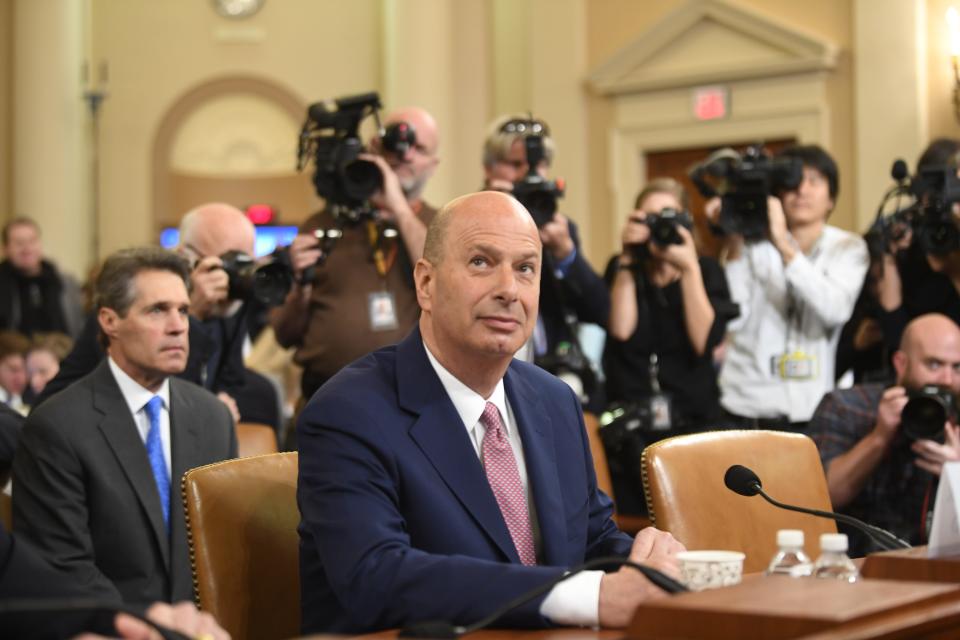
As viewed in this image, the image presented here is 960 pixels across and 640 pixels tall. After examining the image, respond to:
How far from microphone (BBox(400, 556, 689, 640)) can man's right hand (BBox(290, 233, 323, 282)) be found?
2247 millimetres

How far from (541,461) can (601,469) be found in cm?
134

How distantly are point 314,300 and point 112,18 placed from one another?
9.15 m

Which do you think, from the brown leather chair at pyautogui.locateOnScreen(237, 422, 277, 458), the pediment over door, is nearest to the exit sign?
the pediment over door

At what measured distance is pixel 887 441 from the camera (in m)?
3.70

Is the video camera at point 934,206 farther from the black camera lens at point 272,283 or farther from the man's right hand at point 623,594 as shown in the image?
the man's right hand at point 623,594

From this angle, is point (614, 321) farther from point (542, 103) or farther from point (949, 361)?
point (542, 103)

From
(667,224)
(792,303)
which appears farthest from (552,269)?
(792,303)

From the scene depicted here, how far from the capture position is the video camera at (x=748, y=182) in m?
4.48

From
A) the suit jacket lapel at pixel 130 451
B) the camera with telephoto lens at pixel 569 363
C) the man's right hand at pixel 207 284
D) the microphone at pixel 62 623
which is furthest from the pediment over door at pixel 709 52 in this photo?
the microphone at pixel 62 623

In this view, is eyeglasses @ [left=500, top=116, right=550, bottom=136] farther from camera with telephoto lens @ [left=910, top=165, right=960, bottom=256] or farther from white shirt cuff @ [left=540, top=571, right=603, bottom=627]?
white shirt cuff @ [left=540, top=571, right=603, bottom=627]

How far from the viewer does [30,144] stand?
38.0ft

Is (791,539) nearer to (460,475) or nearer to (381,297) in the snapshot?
(460,475)

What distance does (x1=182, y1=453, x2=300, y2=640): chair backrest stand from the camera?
229cm

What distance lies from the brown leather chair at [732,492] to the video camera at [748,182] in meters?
1.62
